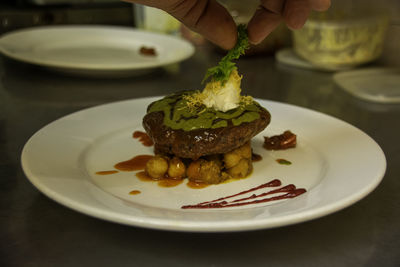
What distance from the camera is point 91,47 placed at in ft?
10.6

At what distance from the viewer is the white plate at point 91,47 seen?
8.83 ft

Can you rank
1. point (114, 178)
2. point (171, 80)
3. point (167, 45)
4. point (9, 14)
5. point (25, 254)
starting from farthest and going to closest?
point (9, 14), point (167, 45), point (171, 80), point (114, 178), point (25, 254)

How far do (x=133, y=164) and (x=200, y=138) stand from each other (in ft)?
0.93

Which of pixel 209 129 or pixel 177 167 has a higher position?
pixel 209 129

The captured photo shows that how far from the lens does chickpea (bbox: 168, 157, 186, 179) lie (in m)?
1.56

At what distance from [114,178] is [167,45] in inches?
70.9

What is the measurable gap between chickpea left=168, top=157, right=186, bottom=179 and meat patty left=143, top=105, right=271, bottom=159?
3 centimetres

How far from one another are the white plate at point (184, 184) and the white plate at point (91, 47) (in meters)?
0.73

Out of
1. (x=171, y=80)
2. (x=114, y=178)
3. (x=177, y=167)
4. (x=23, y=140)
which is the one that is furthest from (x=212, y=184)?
(x=171, y=80)

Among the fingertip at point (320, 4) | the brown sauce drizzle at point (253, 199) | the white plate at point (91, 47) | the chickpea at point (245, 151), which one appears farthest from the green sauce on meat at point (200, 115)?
the white plate at point (91, 47)

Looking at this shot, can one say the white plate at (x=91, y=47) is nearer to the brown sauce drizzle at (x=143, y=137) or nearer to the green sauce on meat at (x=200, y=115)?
the brown sauce drizzle at (x=143, y=137)

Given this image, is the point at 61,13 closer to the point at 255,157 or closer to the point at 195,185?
the point at 255,157

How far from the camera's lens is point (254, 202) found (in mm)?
1400

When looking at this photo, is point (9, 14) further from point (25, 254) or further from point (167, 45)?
point (25, 254)
